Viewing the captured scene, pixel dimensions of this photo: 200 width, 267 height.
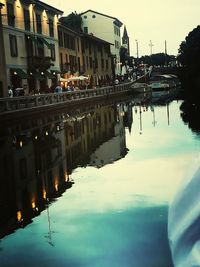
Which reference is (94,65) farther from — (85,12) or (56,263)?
(56,263)

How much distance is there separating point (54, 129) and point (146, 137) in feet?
16.0

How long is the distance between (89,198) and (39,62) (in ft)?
129

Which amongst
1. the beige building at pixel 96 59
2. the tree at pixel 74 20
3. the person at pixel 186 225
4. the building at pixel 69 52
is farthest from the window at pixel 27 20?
the tree at pixel 74 20

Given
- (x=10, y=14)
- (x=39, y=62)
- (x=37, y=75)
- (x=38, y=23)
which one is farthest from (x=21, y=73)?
(x=38, y=23)

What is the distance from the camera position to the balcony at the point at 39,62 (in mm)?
44841

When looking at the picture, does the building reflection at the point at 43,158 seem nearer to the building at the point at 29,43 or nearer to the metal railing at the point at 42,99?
the metal railing at the point at 42,99

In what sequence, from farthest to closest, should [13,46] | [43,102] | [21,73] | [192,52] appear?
[192,52]
[13,46]
[21,73]
[43,102]

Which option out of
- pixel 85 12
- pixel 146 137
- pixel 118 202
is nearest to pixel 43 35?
pixel 146 137

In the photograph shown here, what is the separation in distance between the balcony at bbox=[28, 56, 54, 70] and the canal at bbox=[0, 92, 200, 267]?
91.4 feet

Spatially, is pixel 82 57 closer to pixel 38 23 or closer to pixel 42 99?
pixel 38 23

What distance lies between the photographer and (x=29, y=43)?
150ft

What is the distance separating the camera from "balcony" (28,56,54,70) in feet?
147

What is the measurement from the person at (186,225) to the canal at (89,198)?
11 centimetres

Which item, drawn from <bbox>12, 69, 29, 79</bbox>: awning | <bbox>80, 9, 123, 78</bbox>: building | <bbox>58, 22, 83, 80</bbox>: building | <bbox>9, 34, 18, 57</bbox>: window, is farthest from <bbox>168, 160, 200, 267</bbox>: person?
<bbox>80, 9, 123, 78</bbox>: building
